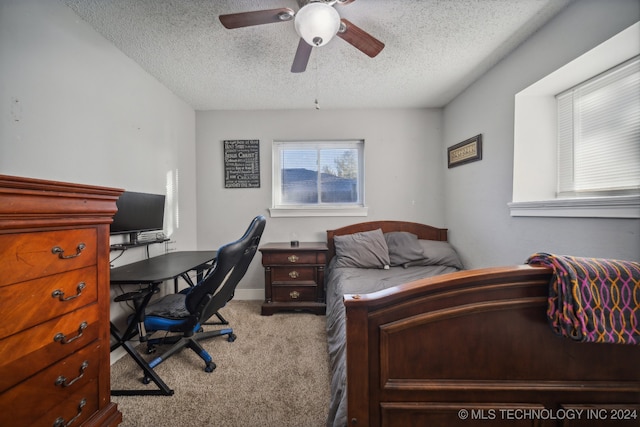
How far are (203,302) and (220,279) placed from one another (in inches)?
7.5

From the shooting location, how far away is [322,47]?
75.2 inches

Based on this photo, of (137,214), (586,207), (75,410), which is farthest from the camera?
(137,214)

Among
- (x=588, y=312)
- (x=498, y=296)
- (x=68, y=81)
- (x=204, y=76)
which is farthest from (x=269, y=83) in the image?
(x=588, y=312)

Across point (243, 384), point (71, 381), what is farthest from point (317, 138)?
point (71, 381)

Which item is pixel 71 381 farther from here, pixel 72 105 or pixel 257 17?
pixel 257 17

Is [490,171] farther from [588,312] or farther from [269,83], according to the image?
[269,83]

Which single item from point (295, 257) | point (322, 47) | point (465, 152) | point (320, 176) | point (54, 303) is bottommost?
point (295, 257)

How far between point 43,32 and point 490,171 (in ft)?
11.1

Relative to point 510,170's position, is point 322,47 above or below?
above

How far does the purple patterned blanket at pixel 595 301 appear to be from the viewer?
28.6 inches

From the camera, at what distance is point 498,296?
80cm

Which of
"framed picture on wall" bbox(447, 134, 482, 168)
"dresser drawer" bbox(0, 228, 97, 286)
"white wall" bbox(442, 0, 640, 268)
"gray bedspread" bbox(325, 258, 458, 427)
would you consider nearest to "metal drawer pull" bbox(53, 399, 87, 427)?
"dresser drawer" bbox(0, 228, 97, 286)

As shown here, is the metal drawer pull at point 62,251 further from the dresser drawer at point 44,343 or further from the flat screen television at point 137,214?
the flat screen television at point 137,214

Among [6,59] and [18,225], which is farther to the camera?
[6,59]
